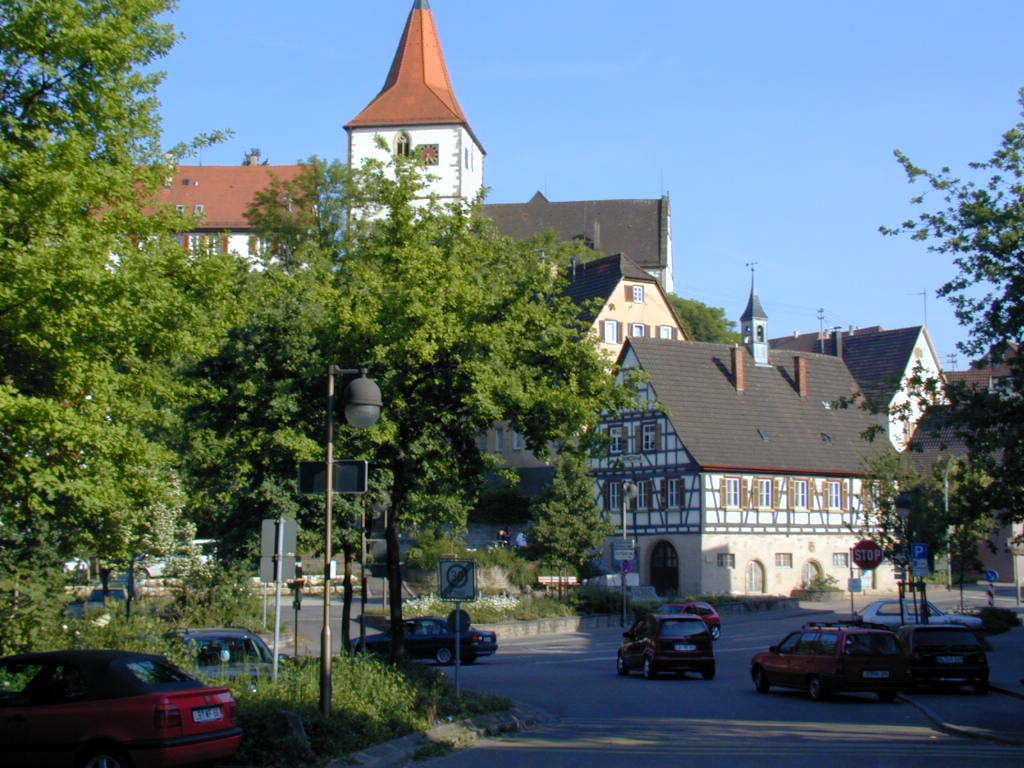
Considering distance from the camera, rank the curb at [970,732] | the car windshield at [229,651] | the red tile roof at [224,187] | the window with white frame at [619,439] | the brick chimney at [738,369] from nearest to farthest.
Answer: the curb at [970,732]
the car windshield at [229,651]
the window with white frame at [619,439]
the brick chimney at [738,369]
the red tile roof at [224,187]

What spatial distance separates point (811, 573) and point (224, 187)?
190 ft

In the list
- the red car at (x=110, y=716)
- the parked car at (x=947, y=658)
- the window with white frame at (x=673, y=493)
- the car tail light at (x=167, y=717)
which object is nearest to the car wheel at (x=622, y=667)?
the parked car at (x=947, y=658)

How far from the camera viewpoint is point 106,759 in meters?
11.8

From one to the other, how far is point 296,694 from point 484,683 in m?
12.2

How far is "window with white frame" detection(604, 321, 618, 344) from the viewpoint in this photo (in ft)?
265

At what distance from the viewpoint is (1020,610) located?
57.1 metres

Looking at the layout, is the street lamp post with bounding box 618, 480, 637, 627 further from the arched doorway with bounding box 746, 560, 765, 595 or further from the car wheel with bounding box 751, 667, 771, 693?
the car wheel with bounding box 751, 667, 771, 693

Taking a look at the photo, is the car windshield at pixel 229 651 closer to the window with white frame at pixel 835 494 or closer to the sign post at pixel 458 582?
the sign post at pixel 458 582

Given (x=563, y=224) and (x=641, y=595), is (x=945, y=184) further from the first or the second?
(x=563, y=224)

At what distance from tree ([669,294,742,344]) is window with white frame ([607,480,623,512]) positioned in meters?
37.9

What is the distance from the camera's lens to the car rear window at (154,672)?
12312mm

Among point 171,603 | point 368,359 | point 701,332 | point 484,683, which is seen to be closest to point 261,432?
point 368,359

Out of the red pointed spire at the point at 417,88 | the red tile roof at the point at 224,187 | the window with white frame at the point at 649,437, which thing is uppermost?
the red pointed spire at the point at 417,88

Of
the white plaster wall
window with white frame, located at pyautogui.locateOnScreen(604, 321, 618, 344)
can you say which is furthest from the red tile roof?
window with white frame, located at pyautogui.locateOnScreen(604, 321, 618, 344)
